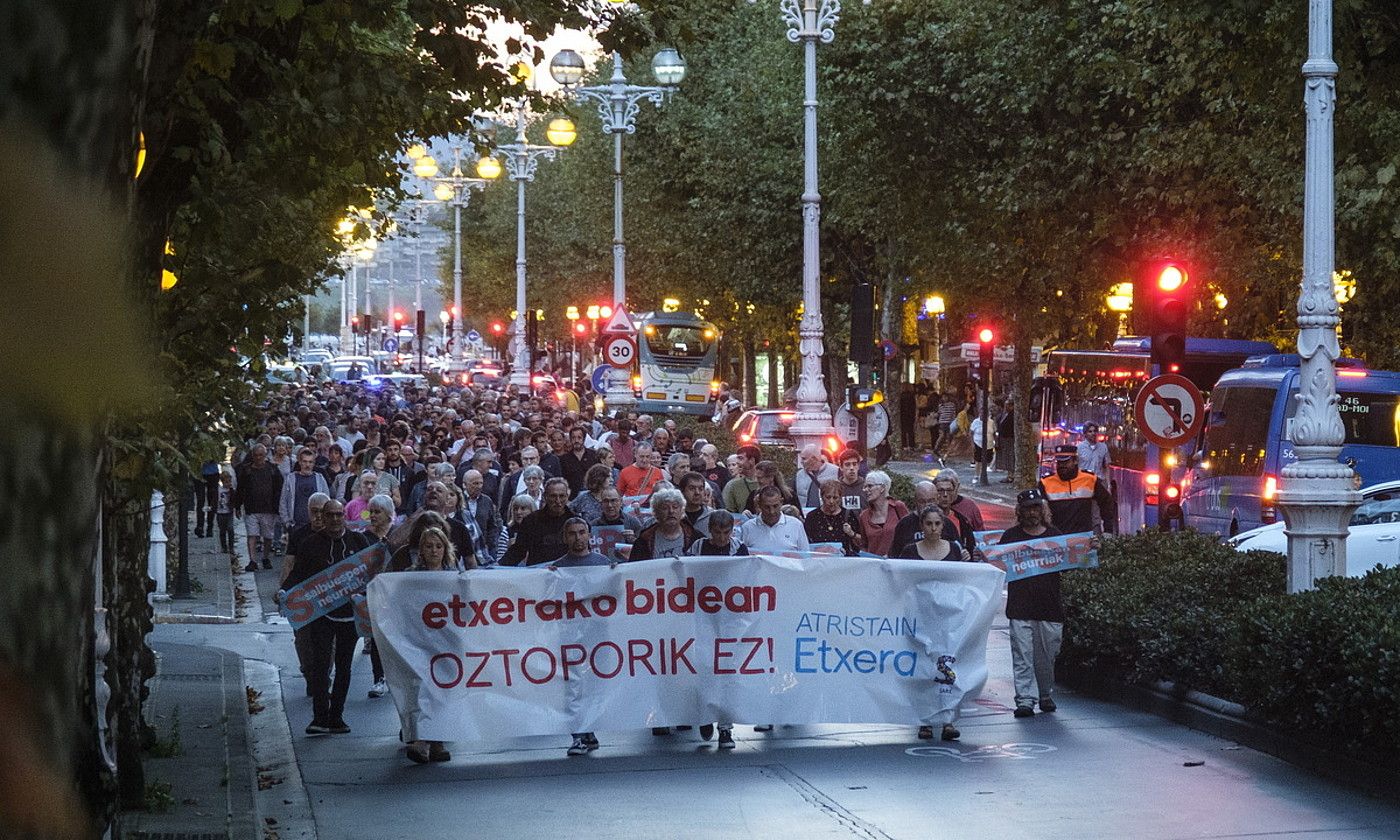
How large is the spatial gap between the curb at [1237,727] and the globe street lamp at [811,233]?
12.8m

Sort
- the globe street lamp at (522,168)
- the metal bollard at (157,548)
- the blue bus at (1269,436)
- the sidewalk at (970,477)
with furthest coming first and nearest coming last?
1. the sidewalk at (970,477)
2. the globe street lamp at (522,168)
3. the blue bus at (1269,436)
4. the metal bollard at (157,548)

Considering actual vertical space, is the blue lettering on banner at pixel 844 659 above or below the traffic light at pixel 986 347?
below

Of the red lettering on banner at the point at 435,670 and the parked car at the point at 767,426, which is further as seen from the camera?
the parked car at the point at 767,426

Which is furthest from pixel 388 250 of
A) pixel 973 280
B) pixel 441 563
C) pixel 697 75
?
pixel 441 563

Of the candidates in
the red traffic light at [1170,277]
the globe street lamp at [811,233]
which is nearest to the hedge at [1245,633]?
the red traffic light at [1170,277]

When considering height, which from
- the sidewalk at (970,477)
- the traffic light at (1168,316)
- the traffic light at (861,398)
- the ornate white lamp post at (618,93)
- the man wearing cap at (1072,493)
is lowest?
the sidewalk at (970,477)

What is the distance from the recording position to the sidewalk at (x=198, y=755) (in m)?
9.69

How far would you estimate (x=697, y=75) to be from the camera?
2119 inches

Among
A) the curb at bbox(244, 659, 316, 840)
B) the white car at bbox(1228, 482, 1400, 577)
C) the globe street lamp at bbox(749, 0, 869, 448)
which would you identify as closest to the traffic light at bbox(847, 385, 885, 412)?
the globe street lamp at bbox(749, 0, 869, 448)

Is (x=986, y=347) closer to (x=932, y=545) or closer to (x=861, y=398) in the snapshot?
(x=861, y=398)

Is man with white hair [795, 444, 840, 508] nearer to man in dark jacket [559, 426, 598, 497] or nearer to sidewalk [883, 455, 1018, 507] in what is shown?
man in dark jacket [559, 426, 598, 497]

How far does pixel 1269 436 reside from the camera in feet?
83.5

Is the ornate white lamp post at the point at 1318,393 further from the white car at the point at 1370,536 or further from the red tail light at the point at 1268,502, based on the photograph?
the red tail light at the point at 1268,502

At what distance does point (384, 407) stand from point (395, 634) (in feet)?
131
